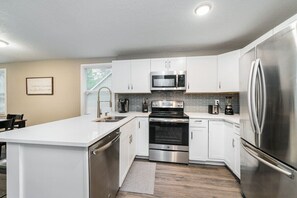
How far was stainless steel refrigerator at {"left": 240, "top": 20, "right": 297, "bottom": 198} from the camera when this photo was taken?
0.96 meters

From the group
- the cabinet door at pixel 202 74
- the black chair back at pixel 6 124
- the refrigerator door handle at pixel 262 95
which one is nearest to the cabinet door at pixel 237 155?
the refrigerator door handle at pixel 262 95

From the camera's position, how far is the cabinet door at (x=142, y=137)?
2.77 metres

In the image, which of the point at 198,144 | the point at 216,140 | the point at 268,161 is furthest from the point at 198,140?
the point at 268,161

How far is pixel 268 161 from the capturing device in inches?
46.0

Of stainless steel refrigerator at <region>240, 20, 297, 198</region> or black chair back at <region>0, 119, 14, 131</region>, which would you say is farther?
black chair back at <region>0, 119, 14, 131</region>

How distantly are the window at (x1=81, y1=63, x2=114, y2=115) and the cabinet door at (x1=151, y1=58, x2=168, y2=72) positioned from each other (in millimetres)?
1313

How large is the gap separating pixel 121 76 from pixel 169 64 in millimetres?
1127

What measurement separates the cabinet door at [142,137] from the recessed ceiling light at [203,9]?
1.97 meters

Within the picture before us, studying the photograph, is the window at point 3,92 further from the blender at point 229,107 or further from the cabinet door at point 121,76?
the blender at point 229,107

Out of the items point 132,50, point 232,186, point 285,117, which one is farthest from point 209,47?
point 232,186

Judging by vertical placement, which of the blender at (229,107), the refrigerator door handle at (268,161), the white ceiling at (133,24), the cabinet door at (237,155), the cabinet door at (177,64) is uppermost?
the white ceiling at (133,24)

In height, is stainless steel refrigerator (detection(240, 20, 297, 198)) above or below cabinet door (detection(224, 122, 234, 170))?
above

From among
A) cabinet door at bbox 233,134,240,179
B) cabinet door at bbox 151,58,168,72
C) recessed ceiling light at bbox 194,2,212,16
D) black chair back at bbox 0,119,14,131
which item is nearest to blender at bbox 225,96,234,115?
cabinet door at bbox 233,134,240,179

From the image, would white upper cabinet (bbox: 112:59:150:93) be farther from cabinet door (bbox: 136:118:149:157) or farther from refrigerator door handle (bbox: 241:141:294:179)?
refrigerator door handle (bbox: 241:141:294:179)
